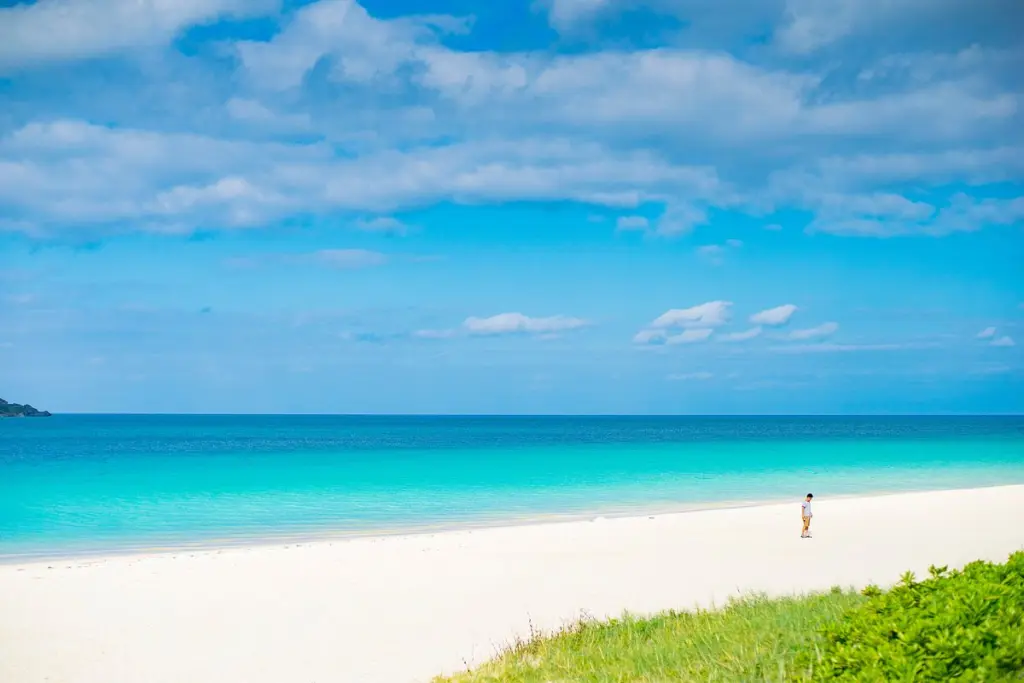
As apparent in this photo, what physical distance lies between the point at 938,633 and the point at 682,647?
3288 mm

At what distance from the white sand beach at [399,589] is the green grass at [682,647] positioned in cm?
168

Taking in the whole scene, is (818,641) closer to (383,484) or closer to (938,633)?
(938,633)

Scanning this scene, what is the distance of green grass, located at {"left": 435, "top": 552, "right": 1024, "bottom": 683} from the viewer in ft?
17.4

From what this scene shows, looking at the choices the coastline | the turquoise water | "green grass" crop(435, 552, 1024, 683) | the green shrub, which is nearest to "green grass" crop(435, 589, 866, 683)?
"green grass" crop(435, 552, 1024, 683)

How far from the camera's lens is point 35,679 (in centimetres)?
1075

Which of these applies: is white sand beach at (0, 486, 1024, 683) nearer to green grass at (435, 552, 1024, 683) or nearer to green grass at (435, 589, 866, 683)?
green grass at (435, 589, 866, 683)

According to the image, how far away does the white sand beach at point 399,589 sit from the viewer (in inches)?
444

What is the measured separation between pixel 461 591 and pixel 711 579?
434cm

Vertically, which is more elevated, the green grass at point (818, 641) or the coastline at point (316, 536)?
the green grass at point (818, 641)

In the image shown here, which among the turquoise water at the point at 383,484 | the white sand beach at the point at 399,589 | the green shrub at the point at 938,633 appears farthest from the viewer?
the turquoise water at the point at 383,484

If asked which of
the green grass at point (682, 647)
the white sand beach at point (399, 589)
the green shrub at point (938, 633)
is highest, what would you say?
the green shrub at point (938, 633)

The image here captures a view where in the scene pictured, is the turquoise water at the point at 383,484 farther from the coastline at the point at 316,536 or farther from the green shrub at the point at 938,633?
the green shrub at the point at 938,633

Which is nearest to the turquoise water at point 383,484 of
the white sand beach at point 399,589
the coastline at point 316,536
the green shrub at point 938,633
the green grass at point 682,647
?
the coastline at point 316,536

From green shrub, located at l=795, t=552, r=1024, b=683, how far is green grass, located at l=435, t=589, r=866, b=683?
101 centimetres
